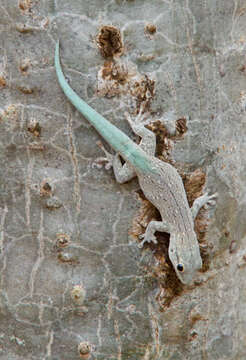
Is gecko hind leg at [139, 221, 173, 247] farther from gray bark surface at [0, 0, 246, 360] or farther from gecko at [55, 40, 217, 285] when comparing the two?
gray bark surface at [0, 0, 246, 360]

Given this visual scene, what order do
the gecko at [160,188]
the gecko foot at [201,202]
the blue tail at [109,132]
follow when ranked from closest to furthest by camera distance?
the blue tail at [109,132] < the gecko at [160,188] < the gecko foot at [201,202]

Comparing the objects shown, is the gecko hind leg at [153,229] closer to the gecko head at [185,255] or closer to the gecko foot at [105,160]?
the gecko head at [185,255]

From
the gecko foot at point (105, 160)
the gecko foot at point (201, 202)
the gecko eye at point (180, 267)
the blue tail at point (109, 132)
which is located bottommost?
the gecko eye at point (180, 267)

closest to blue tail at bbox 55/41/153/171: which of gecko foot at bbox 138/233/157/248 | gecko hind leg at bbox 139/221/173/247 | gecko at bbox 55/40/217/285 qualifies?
gecko at bbox 55/40/217/285

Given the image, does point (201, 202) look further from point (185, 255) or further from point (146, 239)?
point (146, 239)

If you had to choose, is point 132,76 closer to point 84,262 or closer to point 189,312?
point 84,262

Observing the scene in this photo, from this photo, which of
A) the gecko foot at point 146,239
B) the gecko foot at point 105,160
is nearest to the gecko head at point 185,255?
the gecko foot at point 146,239

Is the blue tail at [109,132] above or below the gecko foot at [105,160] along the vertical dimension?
above

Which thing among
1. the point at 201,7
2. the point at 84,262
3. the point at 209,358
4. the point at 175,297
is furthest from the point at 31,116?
the point at 209,358
